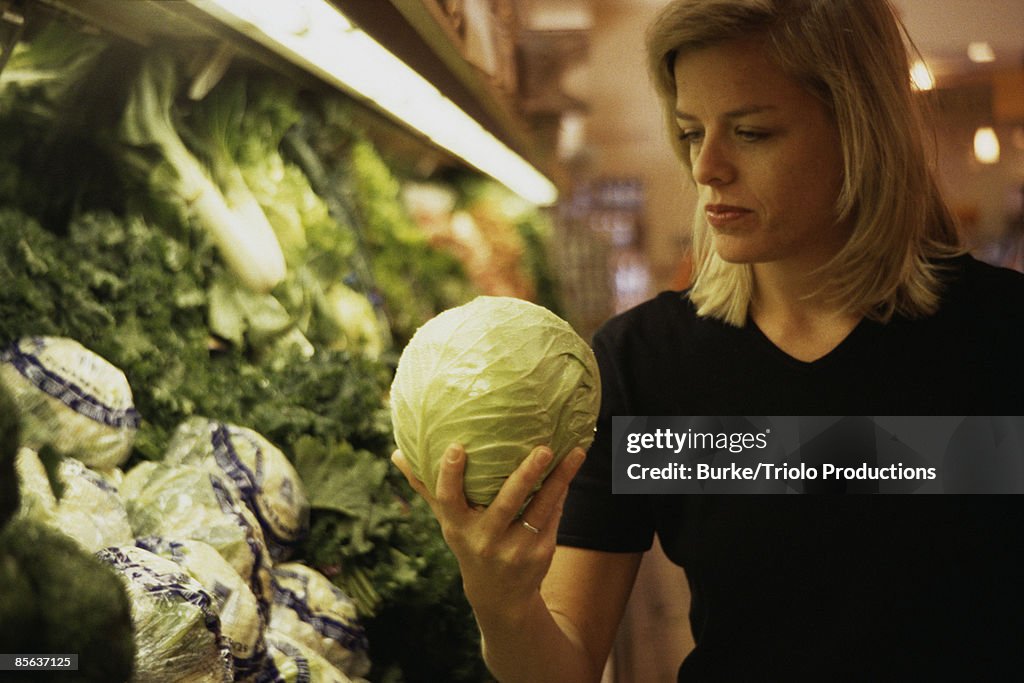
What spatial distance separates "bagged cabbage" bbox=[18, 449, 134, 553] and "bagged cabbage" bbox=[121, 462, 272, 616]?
6cm

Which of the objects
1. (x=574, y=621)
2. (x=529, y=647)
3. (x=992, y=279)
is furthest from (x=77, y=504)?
(x=992, y=279)

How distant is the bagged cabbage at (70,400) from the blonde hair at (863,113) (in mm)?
1086

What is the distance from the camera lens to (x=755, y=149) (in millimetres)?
1565

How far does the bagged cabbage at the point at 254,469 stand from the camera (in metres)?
1.73

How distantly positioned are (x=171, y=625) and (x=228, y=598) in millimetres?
236

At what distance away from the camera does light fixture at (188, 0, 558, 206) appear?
6.11 ft

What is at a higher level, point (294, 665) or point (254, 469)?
point (254, 469)

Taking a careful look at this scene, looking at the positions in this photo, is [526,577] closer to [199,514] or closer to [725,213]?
[199,514]

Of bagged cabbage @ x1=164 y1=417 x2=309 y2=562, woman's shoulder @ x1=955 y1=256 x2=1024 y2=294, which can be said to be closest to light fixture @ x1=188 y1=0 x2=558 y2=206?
bagged cabbage @ x1=164 y1=417 x2=309 y2=562

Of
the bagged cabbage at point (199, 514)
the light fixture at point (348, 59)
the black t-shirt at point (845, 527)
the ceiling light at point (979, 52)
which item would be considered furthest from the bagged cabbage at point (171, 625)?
the ceiling light at point (979, 52)

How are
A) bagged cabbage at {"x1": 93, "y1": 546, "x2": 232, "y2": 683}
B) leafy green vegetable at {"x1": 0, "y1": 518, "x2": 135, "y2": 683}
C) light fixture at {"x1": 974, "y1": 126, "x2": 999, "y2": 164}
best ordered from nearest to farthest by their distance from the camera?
leafy green vegetable at {"x1": 0, "y1": 518, "x2": 135, "y2": 683} → bagged cabbage at {"x1": 93, "y1": 546, "x2": 232, "y2": 683} → light fixture at {"x1": 974, "y1": 126, "x2": 999, "y2": 164}

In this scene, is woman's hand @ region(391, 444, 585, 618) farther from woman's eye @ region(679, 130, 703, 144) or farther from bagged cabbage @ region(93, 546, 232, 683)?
woman's eye @ region(679, 130, 703, 144)

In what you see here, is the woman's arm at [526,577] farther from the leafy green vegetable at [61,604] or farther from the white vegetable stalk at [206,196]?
the white vegetable stalk at [206,196]

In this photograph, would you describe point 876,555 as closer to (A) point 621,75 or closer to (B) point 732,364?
(B) point 732,364
